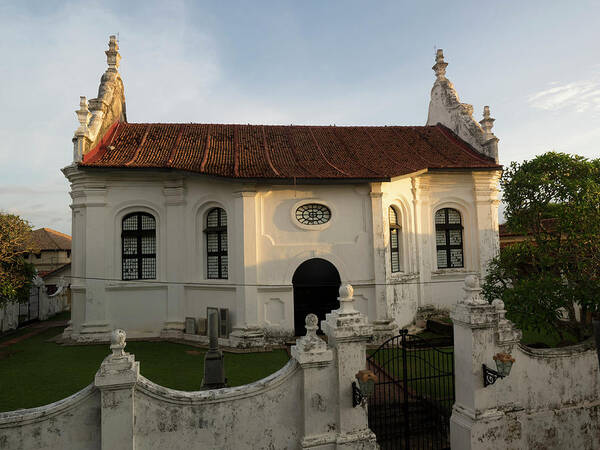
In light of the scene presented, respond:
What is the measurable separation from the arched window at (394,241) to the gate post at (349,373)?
28.8ft

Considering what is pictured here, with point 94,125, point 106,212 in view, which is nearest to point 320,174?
point 106,212

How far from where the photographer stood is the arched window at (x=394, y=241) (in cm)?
1398

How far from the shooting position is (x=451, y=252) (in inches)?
602

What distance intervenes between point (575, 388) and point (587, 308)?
161 cm

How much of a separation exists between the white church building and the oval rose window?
0.16 feet

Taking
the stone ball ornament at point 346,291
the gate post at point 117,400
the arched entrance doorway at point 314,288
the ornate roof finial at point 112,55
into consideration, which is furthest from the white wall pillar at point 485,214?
the ornate roof finial at point 112,55

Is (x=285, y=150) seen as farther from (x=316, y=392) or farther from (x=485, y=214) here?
(x=316, y=392)

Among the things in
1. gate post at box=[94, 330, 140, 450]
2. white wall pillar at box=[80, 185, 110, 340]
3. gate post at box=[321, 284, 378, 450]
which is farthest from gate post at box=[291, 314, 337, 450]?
white wall pillar at box=[80, 185, 110, 340]

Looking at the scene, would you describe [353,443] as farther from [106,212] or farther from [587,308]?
[106,212]

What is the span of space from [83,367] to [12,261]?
5.49 m

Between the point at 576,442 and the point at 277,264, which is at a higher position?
the point at 277,264

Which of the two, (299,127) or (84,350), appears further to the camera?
(299,127)

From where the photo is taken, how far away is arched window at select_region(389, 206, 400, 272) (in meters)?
14.0

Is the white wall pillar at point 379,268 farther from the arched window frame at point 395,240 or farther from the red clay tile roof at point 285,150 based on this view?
the arched window frame at point 395,240
